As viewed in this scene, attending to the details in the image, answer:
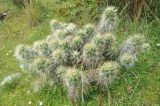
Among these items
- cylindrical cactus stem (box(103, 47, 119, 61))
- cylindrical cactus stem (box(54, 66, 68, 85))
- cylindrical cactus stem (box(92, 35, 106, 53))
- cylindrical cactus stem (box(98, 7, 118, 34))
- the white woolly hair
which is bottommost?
the white woolly hair

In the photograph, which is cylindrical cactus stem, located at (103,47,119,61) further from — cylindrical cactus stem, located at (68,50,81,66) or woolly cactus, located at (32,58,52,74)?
woolly cactus, located at (32,58,52,74)

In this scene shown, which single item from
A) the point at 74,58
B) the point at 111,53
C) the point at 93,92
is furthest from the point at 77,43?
the point at 93,92

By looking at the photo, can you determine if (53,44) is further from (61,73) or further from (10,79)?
(10,79)

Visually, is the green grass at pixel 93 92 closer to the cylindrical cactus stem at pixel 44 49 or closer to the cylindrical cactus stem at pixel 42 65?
the cylindrical cactus stem at pixel 42 65

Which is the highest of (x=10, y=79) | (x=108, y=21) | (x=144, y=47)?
(x=108, y=21)

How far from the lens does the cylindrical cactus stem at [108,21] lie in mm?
5383

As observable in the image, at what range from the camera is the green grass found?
518 centimetres

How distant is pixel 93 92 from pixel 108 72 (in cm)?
47

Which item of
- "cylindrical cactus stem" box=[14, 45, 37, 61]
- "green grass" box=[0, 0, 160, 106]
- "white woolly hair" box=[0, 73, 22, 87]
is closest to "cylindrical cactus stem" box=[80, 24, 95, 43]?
"green grass" box=[0, 0, 160, 106]

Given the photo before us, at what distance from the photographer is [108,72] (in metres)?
4.96

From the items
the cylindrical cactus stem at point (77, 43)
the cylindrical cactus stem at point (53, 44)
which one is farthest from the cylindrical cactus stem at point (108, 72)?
the cylindrical cactus stem at point (53, 44)

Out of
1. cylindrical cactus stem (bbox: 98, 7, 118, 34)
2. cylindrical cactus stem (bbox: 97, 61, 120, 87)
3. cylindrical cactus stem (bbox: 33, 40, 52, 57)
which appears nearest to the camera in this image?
cylindrical cactus stem (bbox: 97, 61, 120, 87)

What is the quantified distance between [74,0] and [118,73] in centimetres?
275

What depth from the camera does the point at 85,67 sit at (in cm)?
534
